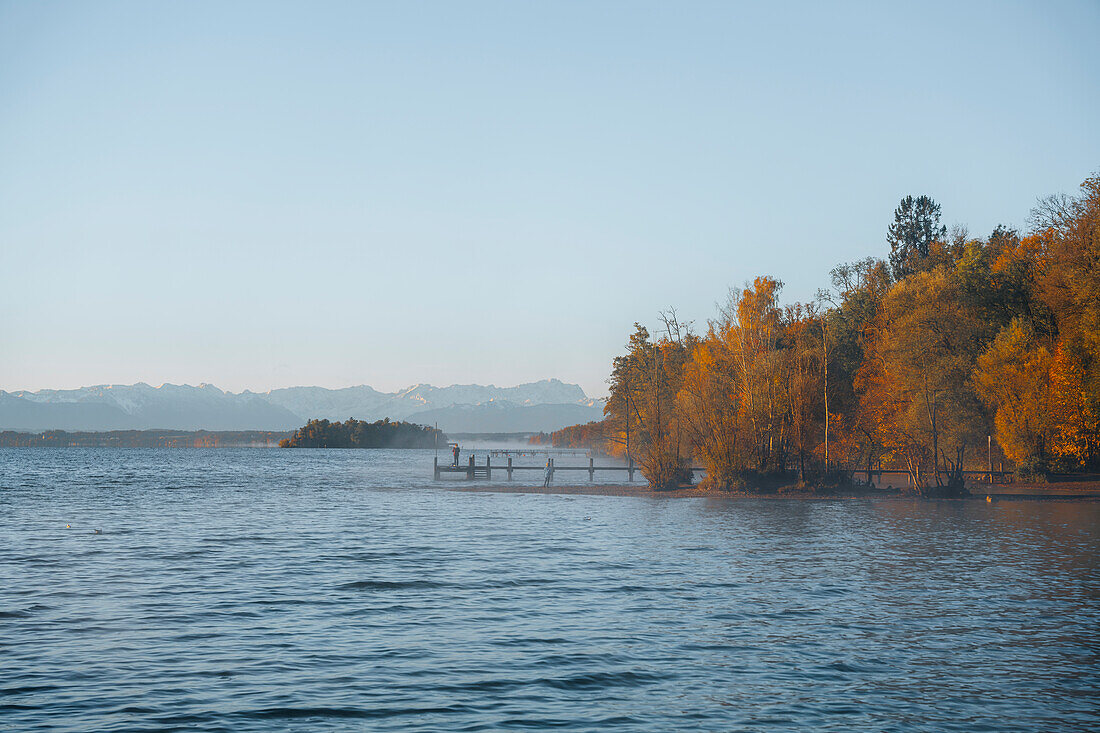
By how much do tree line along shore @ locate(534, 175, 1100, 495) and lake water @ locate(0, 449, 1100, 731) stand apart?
1861cm

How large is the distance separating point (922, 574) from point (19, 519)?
138 ft

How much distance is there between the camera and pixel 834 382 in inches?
2502

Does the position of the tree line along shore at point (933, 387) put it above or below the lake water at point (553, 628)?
above

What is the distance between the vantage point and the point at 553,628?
18234mm

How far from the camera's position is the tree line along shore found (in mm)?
54844

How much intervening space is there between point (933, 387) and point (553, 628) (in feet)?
152

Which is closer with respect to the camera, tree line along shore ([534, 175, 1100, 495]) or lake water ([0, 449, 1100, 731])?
lake water ([0, 449, 1100, 731])

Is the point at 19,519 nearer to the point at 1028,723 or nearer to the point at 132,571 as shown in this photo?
the point at 132,571

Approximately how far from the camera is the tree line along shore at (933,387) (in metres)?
54.8

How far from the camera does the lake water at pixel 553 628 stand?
501 inches

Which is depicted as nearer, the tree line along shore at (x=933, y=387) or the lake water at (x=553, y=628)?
the lake water at (x=553, y=628)

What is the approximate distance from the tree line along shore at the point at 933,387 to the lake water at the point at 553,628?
18.6m

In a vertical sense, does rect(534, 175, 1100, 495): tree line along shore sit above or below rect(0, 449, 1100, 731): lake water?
above

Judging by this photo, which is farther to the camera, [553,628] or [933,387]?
[933,387]
